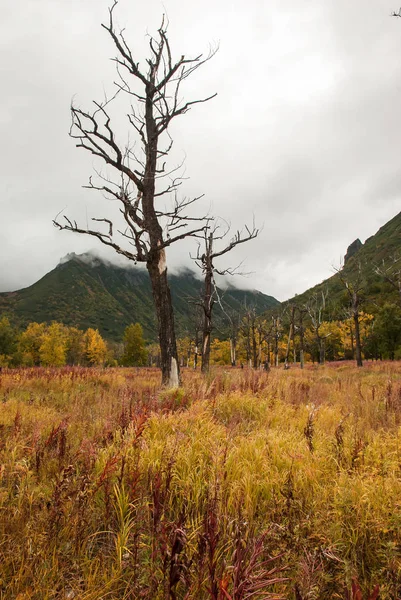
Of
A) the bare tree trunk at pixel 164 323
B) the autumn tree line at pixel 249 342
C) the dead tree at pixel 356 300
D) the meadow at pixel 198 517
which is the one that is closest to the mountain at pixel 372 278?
the autumn tree line at pixel 249 342

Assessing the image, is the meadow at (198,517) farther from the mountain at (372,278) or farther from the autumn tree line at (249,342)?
the mountain at (372,278)

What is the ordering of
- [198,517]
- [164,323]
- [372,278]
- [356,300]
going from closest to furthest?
[198,517] < [164,323] < [356,300] < [372,278]

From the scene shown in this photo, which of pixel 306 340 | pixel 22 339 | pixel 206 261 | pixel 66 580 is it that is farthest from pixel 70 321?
pixel 66 580

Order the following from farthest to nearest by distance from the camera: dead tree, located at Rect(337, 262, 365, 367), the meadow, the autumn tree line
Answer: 1. the autumn tree line
2. dead tree, located at Rect(337, 262, 365, 367)
3. the meadow

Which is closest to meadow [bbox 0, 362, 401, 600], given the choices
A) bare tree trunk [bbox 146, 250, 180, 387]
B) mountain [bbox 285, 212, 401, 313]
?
bare tree trunk [bbox 146, 250, 180, 387]

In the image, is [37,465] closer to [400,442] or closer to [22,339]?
[400,442]

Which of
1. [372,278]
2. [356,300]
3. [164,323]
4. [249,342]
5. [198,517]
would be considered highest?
[372,278]

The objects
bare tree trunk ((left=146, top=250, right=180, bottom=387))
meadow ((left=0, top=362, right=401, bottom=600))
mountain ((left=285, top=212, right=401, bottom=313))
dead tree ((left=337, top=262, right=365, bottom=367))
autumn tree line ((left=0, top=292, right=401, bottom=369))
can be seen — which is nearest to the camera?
meadow ((left=0, top=362, right=401, bottom=600))

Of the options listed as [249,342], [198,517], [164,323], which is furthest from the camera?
[249,342]

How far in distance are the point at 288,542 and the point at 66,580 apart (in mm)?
1299

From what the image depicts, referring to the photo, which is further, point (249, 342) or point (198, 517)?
point (249, 342)

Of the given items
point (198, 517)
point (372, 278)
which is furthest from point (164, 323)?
point (372, 278)

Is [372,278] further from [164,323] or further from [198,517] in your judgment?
[198,517]

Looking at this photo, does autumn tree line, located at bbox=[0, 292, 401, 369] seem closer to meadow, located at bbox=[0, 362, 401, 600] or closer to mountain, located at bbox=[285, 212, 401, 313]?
mountain, located at bbox=[285, 212, 401, 313]
